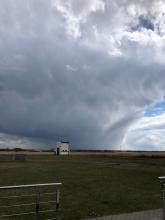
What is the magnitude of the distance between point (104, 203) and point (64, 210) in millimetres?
1974

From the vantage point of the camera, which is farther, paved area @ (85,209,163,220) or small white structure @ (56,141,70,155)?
small white structure @ (56,141,70,155)

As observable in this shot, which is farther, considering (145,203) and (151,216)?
(145,203)

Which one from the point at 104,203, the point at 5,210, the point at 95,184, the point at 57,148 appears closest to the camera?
the point at 5,210

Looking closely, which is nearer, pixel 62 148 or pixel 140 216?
pixel 140 216

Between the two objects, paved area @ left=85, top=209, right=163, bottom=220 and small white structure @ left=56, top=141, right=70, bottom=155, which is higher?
small white structure @ left=56, top=141, right=70, bottom=155

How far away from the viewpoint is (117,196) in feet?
50.3

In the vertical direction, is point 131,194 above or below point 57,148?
below

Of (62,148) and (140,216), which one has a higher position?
(62,148)

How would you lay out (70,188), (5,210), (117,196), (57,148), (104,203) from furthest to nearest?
(57,148), (70,188), (117,196), (104,203), (5,210)

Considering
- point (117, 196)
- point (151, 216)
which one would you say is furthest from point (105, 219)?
point (117, 196)

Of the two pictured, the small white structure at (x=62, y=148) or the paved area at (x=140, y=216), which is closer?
the paved area at (x=140, y=216)

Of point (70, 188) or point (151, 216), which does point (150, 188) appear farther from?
point (151, 216)

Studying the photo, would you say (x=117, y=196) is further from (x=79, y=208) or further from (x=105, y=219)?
(x=105, y=219)

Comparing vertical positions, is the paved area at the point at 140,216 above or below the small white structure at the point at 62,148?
below
